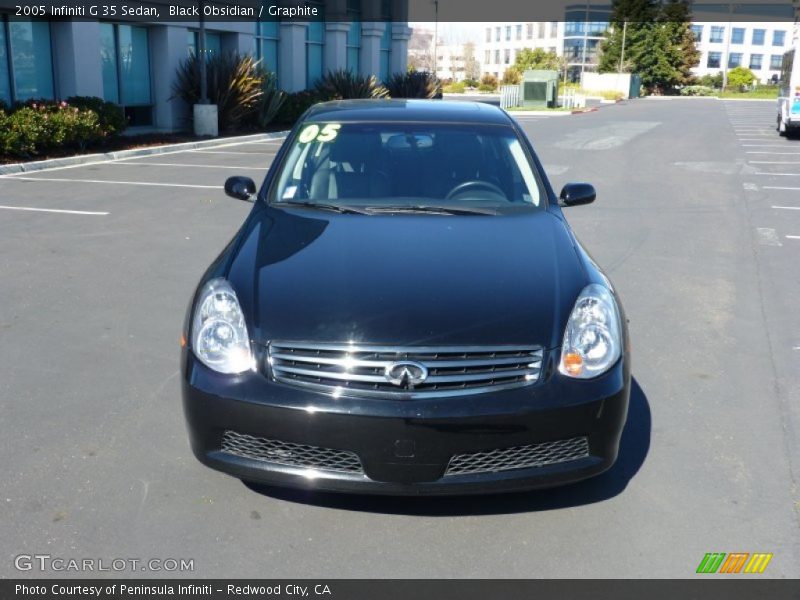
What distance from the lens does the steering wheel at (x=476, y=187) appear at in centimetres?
471

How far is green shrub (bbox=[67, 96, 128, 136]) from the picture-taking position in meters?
16.9

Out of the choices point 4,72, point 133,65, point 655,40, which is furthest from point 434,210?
point 655,40

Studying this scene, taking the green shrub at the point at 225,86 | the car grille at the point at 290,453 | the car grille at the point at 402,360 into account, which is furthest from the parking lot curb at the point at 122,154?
the car grille at the point at 402,360

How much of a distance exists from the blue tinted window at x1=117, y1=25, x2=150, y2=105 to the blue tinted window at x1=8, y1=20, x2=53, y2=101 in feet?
7.63

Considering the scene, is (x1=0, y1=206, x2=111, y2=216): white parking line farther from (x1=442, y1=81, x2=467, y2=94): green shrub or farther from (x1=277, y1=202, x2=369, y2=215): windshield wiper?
(x1=442, y1=81, x2=467, y2=94): green shrub

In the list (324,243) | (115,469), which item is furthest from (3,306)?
(324,243)

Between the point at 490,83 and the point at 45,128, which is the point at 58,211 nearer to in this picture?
the point at 45,128

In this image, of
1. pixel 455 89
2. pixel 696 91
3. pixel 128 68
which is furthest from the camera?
pixel 696 91

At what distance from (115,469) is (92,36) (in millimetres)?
18000

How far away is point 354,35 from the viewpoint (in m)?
34.3

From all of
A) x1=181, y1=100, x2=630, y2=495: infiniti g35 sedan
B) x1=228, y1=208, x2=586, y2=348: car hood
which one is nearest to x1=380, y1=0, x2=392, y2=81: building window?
x1=228, y1=208, x2=586, y2=348: car hood

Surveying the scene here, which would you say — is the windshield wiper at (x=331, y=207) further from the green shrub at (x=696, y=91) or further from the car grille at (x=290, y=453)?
the green shrub at (x=696, y=91)

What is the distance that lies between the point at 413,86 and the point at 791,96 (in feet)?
49.6

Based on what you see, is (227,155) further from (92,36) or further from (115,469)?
(115,469)
